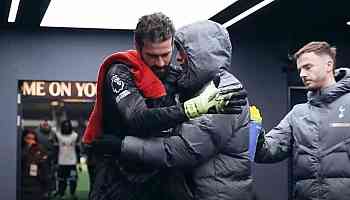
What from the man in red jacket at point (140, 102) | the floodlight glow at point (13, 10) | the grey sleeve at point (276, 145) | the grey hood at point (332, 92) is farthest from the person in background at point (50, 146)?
the man in red jacket at point (140, 102)

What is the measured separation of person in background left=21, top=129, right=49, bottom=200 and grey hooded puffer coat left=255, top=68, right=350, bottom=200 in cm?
533

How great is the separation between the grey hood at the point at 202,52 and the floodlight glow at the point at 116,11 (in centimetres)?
413

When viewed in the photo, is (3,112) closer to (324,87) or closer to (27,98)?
(27,98)

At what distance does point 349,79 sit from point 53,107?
574 centimetres

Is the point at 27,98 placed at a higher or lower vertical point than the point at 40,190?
higher

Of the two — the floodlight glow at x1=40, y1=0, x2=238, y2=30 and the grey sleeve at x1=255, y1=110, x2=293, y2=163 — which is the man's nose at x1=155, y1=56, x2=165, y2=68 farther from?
the floodlight glow at x1=40, y1=0, x2=238, y2=30

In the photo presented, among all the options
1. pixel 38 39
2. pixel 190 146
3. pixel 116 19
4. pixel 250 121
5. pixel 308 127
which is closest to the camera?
pixel 190 146

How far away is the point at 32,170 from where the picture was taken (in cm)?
863

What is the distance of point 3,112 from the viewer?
817cm

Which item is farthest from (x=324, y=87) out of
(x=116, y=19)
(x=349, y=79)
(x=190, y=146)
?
(x=116, y=19)

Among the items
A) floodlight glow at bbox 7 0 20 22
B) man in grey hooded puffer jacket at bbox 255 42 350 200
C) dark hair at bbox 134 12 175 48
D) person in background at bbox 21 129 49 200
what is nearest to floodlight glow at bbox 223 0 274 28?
floodlight glow at bbox 7 0 20 22

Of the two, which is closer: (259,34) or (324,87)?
(324,87)

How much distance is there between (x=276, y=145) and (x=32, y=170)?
18.2ft

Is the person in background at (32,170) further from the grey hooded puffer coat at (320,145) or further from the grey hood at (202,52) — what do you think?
the grey hood at (202,52)
